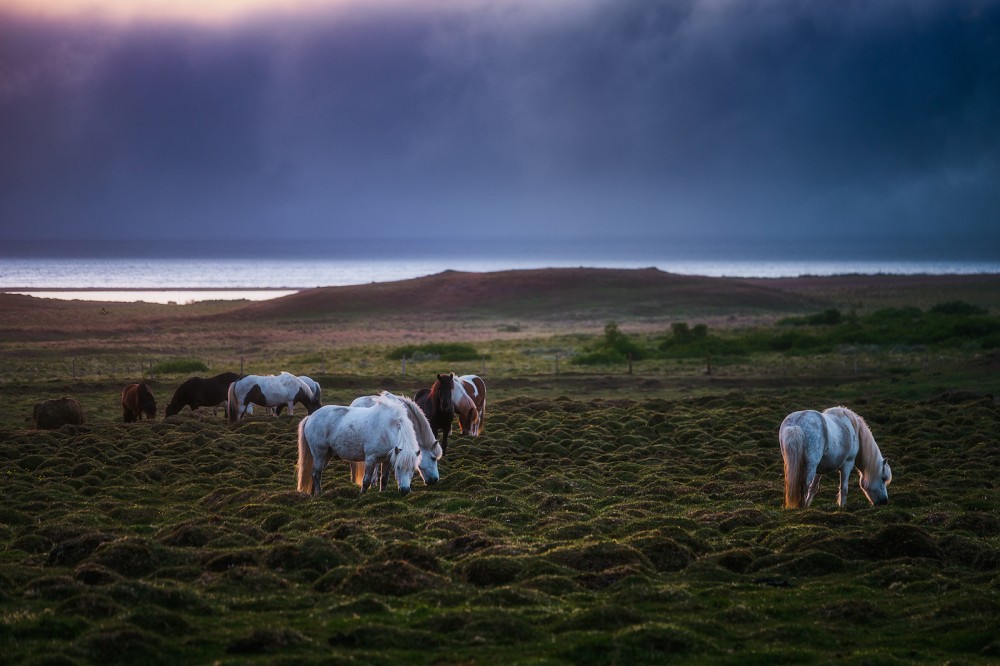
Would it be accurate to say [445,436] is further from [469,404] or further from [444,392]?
[469,404]

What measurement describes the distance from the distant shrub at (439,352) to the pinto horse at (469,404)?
26093 mm

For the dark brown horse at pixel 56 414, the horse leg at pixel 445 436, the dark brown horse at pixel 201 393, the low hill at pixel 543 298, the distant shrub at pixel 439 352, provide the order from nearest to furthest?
1. the horse leg at pixel 445 436
2. the dark brown horse at pixel 56 414
3. the dark brown horse at pixel 201 393
4. the distant shrub at pixel 439 352
5. the low hill at pixel 543 298

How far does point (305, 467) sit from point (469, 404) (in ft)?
23.0

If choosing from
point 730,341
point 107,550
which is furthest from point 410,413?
point 730,341

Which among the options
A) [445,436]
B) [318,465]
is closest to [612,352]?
[445,436]

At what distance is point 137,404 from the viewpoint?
95.2 ft

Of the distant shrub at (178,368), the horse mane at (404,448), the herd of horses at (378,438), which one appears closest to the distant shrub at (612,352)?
the distant shrub at (178,368)

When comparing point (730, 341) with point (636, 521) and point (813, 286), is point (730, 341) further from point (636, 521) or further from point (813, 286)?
point (813, 286)

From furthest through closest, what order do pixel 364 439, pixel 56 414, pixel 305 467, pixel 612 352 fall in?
1. pixel 612 352
2. pixel 56 414
3. pixel 305 467
4. pixel 364 439

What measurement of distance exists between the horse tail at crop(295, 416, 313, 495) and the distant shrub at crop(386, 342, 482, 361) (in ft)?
114

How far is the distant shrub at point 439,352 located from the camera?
5241cm

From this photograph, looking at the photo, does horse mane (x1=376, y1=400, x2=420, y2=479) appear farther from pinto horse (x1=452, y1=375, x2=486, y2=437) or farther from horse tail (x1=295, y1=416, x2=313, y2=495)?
pinto horse (x1=452, y1=375, x2=486, y2=437)

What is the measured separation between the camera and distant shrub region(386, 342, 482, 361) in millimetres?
52406

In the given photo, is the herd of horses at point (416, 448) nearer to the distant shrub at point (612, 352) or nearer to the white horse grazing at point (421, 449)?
the white horse grazing at point (421, 449)
